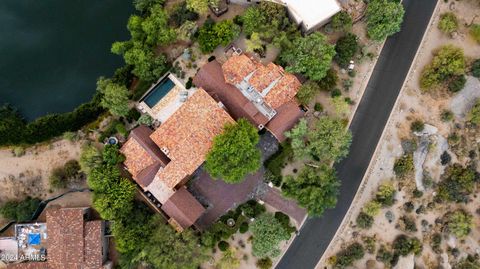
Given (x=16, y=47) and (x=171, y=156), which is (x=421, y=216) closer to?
(x=171, y=156)

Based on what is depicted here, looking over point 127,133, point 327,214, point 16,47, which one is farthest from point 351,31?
point 16,47

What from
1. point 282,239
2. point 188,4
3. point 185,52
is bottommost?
point 282,239

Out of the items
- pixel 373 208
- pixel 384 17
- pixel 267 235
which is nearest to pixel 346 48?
pixel 384 17

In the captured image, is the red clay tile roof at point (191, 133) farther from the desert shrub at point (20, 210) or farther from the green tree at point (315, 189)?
the desert shrub at point (20, 210)

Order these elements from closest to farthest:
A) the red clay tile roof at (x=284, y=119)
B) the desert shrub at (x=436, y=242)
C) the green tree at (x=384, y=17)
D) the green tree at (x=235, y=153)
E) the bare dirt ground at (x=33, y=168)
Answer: the green tree at (x=235, y=153) → the green tree at (x=384, y=17) → the red clay tile roof at (x=284, y=119) → the desert shrub at (x=436, y=242) → the bare dirt ground at (x=33, y=168)

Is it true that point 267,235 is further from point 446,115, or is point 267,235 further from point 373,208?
point 446,115

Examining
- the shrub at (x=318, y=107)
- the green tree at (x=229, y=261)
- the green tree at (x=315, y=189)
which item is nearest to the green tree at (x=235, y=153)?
the green tree at (x=315, y=189)
